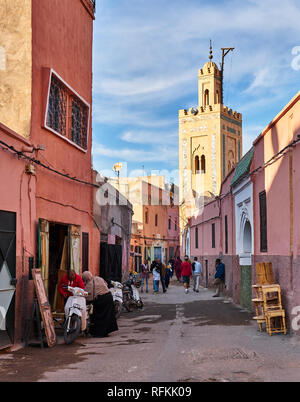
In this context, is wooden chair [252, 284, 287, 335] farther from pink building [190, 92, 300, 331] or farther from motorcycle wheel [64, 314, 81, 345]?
motorcycle wheel [64, 314, 81, 345]

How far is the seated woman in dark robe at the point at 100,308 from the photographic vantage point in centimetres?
964

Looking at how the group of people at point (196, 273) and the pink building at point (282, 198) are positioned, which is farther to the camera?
the group of people at point (196, 273)

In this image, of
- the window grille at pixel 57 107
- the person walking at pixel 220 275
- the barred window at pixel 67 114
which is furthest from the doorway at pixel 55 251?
the person walking at pixel 220 275

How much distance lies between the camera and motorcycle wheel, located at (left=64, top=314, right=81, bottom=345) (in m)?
8.58

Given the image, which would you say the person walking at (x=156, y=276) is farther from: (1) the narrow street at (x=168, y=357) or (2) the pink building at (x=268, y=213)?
(1) the narrow street at (x=168, y=357)

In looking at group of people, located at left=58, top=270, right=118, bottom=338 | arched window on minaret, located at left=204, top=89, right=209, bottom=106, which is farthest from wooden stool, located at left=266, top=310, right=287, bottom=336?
arched window on minaret, located at left=204, top=89, right=209, bottom=106

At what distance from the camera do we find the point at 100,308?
975 cm

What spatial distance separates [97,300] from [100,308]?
6.8 inches

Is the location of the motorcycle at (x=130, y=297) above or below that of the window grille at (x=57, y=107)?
below

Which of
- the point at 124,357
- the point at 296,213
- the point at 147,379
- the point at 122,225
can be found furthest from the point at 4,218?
the point at 122,225

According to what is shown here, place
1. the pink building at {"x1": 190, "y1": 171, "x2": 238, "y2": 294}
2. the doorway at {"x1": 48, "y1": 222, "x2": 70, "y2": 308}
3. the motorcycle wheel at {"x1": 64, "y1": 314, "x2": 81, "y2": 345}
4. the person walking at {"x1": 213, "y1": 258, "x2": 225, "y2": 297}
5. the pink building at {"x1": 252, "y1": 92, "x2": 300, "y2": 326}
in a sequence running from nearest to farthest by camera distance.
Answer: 1. the motorcycle wheel at {"x1": 64, "y1": 314, "x2": 81, "y2": 345}
2. the pink building at {"x1": 252, "y1": 92, "x2": 300, "y2": 326}
3. the doorway at {"x1": 48, "y1": 222, "x2": 70, "y2": 308}
4. the pink building at {"x1": 190, "y1": 171, "x2": 238, "y2": 294}
5. the person walking at {"x1": 213, "y1": 258, "x2": 225, "y2": 297}

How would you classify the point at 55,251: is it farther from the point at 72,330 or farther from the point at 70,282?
the point at 72,330

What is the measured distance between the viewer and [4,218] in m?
8.09

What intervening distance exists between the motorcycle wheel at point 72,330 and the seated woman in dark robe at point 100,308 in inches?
35.0
